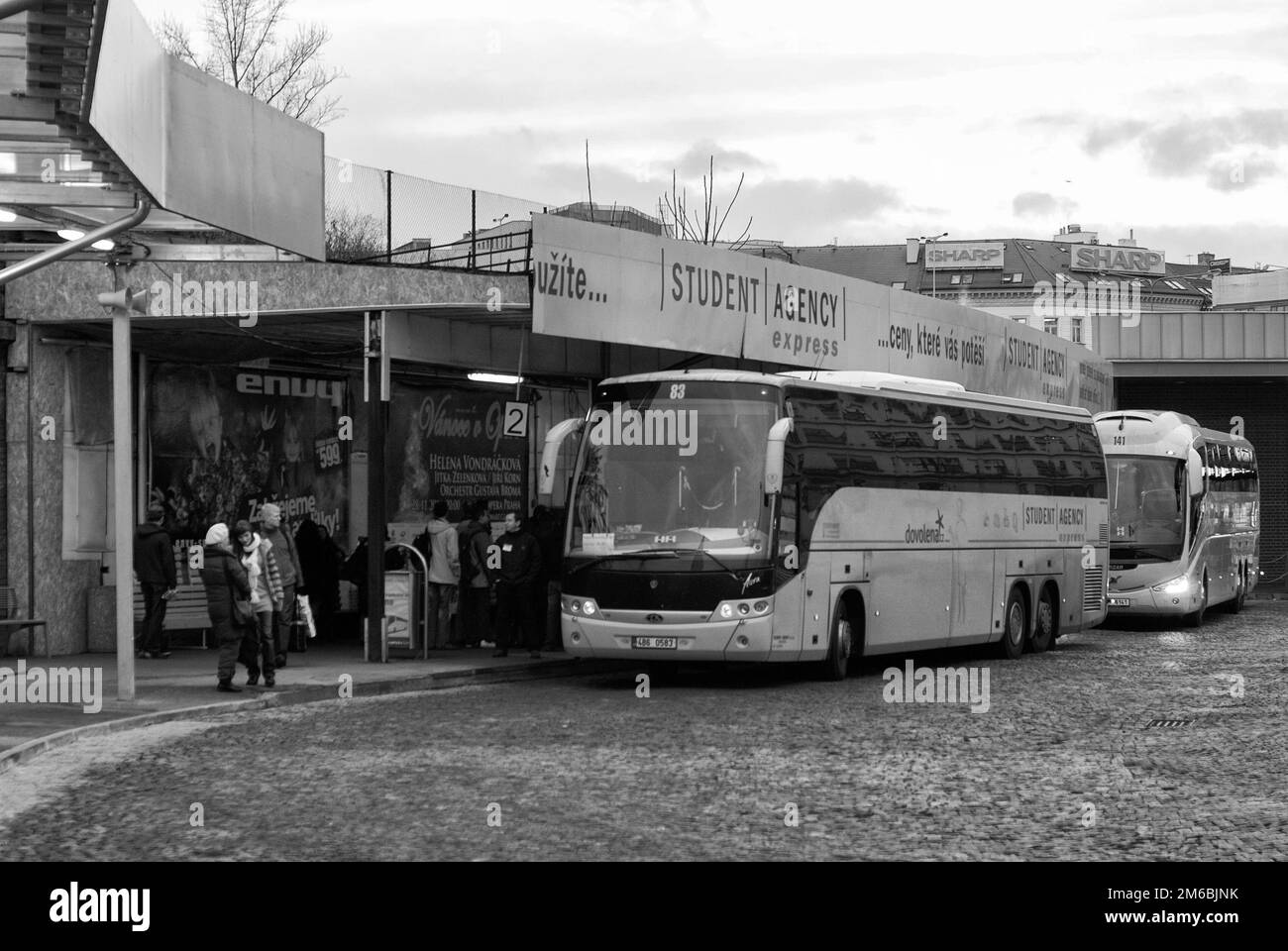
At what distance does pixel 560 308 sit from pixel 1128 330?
27.8 meters

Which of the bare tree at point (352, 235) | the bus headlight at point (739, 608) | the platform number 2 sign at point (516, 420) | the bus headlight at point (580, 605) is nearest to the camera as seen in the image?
the bus headlight at point (739, 608)

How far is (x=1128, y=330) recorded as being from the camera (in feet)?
154

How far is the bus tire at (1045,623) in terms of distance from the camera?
2612 centimetres

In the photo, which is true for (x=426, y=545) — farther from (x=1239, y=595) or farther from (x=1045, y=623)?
(x=1239, y=595)

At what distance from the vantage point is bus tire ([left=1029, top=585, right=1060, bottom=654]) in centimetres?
2612

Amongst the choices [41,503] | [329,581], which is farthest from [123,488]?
[329,581]

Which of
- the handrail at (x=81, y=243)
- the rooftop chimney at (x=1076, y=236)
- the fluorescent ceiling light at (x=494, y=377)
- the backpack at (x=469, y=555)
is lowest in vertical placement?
the backpack at (x=469, y=555)

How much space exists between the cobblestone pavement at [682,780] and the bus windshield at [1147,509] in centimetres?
1308

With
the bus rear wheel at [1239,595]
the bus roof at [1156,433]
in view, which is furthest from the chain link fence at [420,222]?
the bus rear wheel at [1239,595]

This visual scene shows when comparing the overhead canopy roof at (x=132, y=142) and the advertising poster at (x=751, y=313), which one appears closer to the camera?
the overhead canopy roof at (x=132, y=142)

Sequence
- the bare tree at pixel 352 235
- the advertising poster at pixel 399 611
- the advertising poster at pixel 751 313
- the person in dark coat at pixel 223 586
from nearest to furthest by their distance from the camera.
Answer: the person in dark coat at pixel 223 586, the advertising poster at pixel 751 313, the advertising poster at pixel 399 611, the bare tree at pixel 352 235

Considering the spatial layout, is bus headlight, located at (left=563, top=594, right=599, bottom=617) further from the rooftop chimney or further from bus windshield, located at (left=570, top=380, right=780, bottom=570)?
the rooftop chimney

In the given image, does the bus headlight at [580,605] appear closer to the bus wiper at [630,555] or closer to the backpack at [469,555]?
the bus wiper at [630,555]

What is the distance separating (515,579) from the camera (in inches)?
917
